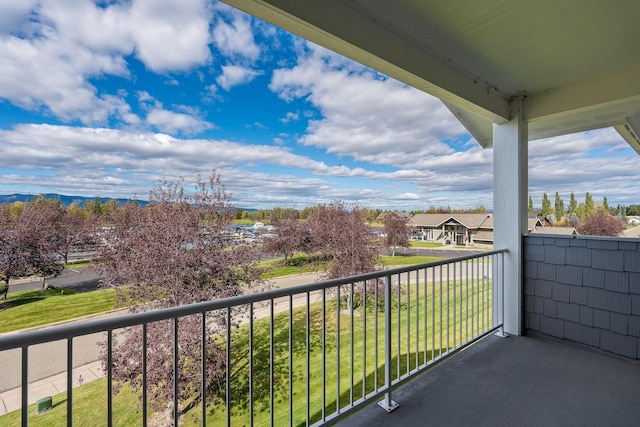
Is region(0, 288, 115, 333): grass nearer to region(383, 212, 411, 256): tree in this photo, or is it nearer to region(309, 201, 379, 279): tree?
region(309, 201, 379, 279): tree

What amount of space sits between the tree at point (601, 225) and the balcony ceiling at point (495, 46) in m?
2.41

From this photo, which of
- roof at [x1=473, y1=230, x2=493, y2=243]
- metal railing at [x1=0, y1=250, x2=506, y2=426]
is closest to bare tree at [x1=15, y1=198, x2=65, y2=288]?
metal railing at [x1=0, y1=250, x2=506, y2=426]

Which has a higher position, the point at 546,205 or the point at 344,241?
the point at 546,205

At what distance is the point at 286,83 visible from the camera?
1094 cm

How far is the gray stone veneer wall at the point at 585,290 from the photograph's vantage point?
257 centimetres

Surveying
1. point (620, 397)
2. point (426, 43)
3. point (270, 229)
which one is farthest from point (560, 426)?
point (270, 229)

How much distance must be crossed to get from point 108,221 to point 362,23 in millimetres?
6543

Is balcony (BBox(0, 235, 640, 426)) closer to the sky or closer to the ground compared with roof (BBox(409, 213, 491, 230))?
closer to the ground

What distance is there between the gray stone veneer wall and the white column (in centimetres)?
13

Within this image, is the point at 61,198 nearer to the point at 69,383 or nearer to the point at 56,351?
the point at 56,351

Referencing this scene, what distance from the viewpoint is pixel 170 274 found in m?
5.59

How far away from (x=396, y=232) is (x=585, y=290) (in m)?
6.69

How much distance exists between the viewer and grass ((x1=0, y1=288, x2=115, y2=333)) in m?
5.47

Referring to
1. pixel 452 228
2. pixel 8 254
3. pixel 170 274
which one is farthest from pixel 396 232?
pixel 8 254
